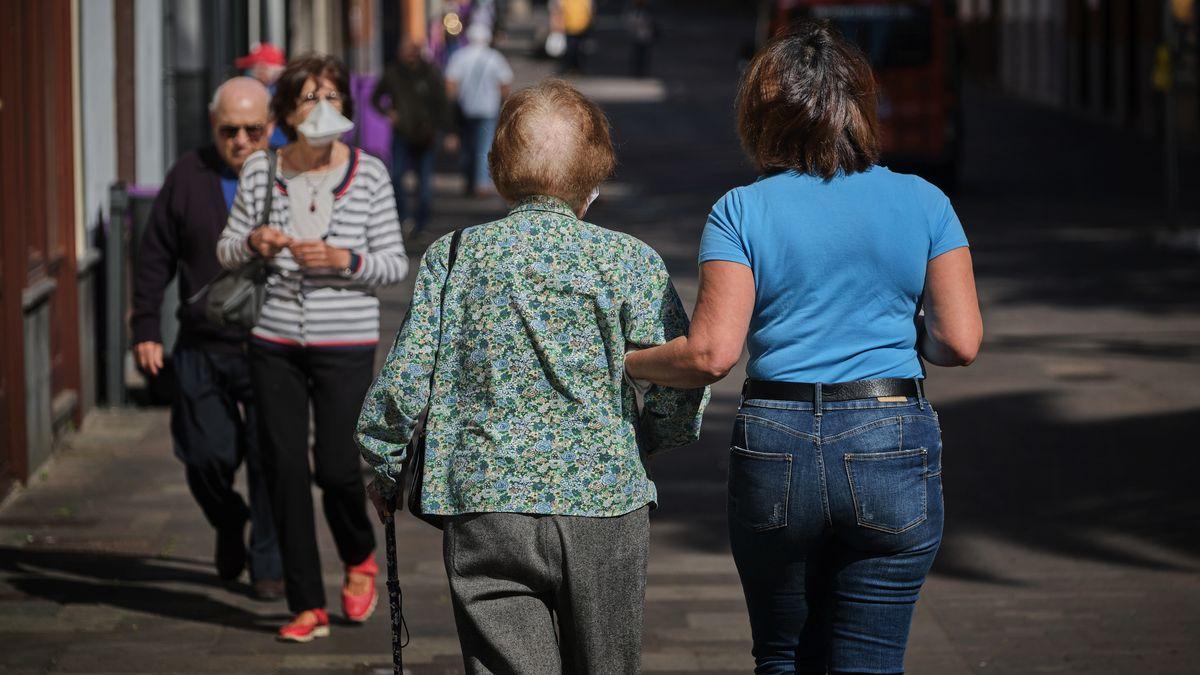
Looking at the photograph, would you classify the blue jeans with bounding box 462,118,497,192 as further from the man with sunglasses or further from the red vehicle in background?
the man with sunglasses

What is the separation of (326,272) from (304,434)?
1.64ft

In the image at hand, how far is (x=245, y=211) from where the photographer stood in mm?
5285

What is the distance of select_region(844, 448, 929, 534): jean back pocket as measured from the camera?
11.1ft

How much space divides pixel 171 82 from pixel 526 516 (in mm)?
8471

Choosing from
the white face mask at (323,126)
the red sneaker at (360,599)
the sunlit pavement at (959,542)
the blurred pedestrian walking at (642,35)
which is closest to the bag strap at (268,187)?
the white face mask at (323,126)

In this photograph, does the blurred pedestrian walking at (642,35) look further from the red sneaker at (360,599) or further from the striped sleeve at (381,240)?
the striped sleeve at (381,240)

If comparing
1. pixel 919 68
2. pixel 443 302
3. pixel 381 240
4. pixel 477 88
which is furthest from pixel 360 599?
pixel 919 68

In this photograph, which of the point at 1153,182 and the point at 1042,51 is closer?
the point at 1153,182

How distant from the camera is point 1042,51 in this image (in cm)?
3866

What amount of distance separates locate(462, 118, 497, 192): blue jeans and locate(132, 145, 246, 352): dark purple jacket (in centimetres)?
1320

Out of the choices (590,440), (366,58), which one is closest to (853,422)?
(590,440)

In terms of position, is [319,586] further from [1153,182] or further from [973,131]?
[973,131]

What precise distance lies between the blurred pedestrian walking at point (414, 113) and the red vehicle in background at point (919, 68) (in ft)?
19.8

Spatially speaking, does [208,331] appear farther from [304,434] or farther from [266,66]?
[266,66]
